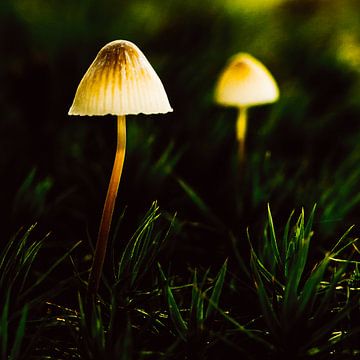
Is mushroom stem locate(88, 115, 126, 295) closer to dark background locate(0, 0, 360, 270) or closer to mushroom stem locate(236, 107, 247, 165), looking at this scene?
dark background locate(0, 0, 360, 270)

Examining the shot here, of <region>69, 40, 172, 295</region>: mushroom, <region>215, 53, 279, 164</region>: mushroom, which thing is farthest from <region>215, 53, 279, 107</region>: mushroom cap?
<region>69, 40, 172, 295</region>: mushroom

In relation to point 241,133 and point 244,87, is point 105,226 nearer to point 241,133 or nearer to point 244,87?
point 241,133

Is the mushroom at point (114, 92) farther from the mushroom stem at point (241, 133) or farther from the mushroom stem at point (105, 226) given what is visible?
the mushroom stem at point (241, 133)

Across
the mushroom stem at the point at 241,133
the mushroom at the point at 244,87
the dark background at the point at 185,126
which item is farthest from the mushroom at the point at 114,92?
the mushroom at the point at 244,87

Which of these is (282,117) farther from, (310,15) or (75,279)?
(310,15)

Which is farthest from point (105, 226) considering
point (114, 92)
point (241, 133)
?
point (241, 133)

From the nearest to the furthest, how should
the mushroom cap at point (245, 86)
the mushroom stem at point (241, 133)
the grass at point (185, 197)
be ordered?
the grass at point (185, 197), the mushroom stem at point (241, 133), the mushroom cap at point (245, 86)
